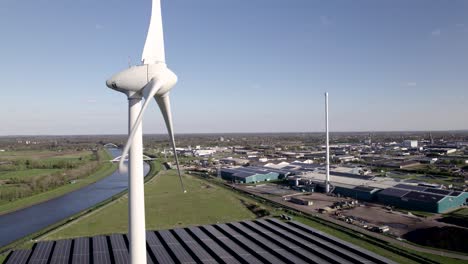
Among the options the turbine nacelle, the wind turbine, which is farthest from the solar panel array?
the turbine nacelle

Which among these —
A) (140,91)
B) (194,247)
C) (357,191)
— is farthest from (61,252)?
(357,191)

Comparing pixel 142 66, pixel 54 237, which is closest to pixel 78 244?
pixel 54 237

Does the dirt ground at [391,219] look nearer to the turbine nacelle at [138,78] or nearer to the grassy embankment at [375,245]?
the grassy embankment at [375,245]

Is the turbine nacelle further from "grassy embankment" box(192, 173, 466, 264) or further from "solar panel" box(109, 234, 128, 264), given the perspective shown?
"grassy embankment" box(192, 173, 466, 264)

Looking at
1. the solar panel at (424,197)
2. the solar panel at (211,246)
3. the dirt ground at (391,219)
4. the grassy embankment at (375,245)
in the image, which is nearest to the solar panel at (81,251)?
the solar panel at (211,246)

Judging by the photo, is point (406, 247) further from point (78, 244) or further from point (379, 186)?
point (78, 244)
